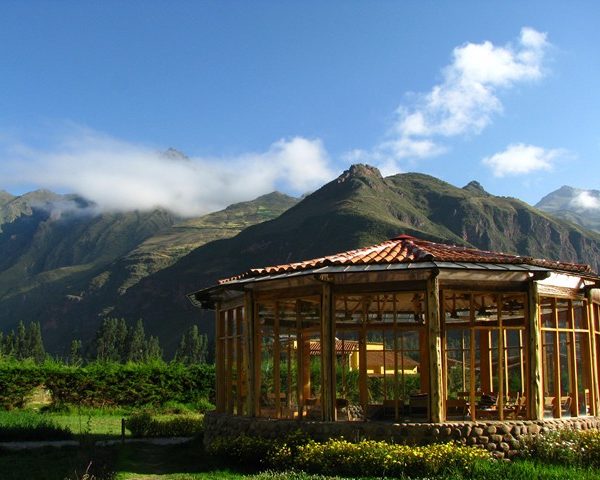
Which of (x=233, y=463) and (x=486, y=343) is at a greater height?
(x=486, y=343)

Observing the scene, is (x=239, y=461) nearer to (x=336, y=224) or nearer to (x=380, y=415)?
(x=380, y=415)

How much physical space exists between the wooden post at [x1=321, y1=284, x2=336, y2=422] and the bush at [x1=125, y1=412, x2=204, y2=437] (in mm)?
8281

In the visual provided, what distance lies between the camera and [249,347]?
1508 cm

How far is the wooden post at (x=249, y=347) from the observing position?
48.8 feet

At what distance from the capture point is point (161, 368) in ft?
98.5

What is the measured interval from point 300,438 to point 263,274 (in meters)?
3.52

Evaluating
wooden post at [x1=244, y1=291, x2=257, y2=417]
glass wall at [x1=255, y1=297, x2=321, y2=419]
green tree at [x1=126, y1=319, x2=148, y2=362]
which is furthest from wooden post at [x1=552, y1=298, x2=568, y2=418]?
green tree at [x1=126, y1=319, x2=148, y2=362]

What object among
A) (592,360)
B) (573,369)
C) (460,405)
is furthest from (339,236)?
(460,405)

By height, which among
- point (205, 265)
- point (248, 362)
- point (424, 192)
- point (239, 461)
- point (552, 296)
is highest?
point (424, 192)

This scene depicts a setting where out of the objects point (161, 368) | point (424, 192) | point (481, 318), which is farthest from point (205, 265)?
point (481, 318)

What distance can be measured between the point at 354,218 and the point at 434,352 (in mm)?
100869

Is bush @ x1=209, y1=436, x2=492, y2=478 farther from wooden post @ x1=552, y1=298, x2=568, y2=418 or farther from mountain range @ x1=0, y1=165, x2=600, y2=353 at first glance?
mountain range @ x1=0, y1=165, x2=600, y2=353

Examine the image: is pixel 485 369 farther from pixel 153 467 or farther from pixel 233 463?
pixel 153 467

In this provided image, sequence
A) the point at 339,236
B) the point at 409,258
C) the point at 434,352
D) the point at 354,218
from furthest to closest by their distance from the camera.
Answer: the point at 354,218
the point at 339,236
the point at 409,258
the point at 434,352
